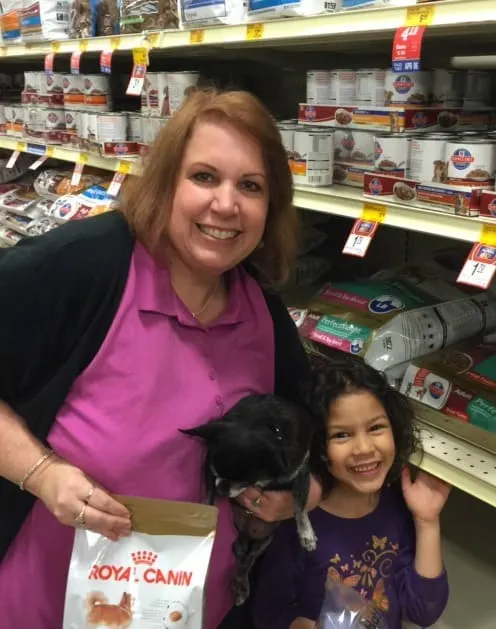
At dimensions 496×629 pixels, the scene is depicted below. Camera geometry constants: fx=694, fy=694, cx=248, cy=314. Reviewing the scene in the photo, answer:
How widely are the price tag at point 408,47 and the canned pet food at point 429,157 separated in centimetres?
20

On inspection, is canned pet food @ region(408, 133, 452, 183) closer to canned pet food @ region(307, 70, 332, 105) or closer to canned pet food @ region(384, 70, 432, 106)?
canned pet food @ region(384, 70, 432, 106)

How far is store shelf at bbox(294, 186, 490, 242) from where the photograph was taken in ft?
4.32

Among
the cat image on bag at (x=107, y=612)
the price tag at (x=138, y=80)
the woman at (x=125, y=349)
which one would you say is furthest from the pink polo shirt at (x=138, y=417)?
the price tag at (x=138, y=80)

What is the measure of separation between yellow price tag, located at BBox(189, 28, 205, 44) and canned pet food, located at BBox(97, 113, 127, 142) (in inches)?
25.1

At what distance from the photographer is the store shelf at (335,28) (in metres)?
1.17

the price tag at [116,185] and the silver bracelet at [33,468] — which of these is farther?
the price tag at [116,185]

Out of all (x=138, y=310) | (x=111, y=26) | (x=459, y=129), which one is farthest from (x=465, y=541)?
(x=111, y=26)

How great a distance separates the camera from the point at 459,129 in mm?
1614

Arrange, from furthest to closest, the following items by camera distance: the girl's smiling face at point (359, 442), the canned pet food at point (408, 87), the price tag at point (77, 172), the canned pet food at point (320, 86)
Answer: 1. the price tag at point (77, 172)
2. the canned pet food at point (320, 86)
3. the canned pet food at point (408, 87)
4. the girl's smiling face at point (359, 442)

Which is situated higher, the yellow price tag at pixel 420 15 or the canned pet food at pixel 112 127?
the yellow price tag at pixel 420 15

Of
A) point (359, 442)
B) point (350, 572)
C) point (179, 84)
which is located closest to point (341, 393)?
point (359, 442)

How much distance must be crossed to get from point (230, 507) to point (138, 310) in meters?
0.40

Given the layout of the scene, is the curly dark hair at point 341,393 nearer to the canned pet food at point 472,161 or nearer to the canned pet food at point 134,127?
the canned pet food at point 472,161

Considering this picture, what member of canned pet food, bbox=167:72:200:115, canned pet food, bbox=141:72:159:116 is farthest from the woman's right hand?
canned pet food, bbox=141:72:159:116
